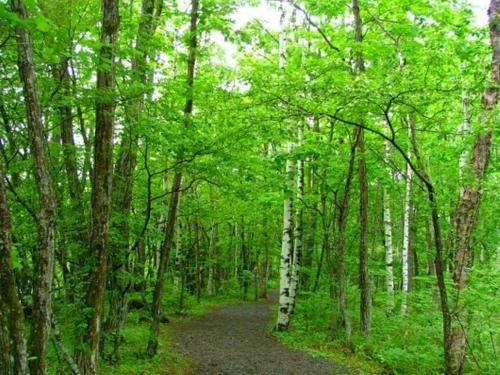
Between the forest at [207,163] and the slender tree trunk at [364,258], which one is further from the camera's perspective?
the slender tree trunk at [364,258]

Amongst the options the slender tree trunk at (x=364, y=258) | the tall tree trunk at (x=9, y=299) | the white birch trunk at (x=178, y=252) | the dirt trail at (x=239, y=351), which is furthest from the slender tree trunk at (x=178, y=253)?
the tall tree trunk at (x=9, y=299)

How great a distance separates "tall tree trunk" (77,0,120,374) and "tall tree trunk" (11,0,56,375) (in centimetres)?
99

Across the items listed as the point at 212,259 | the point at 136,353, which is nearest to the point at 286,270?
the point at 136,353

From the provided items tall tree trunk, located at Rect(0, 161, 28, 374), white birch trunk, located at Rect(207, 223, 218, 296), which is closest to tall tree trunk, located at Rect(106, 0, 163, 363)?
tall tree trunk, located at Rect(0, 161, 28, 374)

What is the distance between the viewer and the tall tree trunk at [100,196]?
192 inches

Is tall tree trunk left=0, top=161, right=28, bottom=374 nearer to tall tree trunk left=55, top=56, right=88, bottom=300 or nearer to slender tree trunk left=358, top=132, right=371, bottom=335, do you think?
tall tree trunk left=55, top=56, right=88, bottom=300

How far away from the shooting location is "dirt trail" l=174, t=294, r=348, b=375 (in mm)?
8969

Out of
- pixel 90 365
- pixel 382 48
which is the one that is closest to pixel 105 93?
pixel 90 365

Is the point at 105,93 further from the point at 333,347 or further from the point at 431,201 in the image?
the point at 333,347

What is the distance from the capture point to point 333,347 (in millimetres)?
10875

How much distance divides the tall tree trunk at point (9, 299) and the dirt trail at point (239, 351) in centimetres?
599

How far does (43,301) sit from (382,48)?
9.46m

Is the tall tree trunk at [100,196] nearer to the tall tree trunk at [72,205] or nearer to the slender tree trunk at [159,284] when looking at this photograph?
the tall tree trunk at [72,205]

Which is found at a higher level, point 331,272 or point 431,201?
point 431,201
